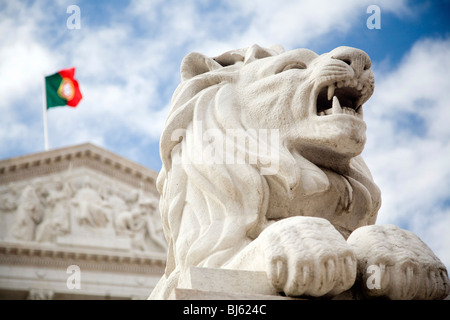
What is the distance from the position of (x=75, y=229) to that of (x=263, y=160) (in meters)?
17.1

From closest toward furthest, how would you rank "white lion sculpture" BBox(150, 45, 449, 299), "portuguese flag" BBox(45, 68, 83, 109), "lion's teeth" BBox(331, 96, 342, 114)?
"white lion sculpture" BBox(150, 45, 449, 299) → "lion's teeth" BBox(331, 96, 342, 114) → "portuguese flag" BBox(45, 68, 83, 109)

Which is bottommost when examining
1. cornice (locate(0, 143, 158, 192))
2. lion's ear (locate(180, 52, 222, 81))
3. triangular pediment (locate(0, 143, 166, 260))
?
lion's ear (locate(180, 52, 222, 81))

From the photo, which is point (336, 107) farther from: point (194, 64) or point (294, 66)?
point (194, 64)

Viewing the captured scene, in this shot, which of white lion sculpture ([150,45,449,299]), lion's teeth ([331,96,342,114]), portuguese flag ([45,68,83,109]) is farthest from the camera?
portuguese flag ([45,68,83,109])

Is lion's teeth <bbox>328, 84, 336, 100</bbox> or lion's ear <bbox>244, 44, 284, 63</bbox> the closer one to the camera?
lion's teeth <bbox>328, 84, 336, 100</bbox>

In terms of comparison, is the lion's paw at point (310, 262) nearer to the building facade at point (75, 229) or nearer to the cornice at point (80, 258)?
the building facade at point (75, 229)

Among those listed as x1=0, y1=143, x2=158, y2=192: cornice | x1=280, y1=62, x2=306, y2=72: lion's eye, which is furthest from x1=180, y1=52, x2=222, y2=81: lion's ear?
x1=0, y1=143, x2=158, y2=192: cornice

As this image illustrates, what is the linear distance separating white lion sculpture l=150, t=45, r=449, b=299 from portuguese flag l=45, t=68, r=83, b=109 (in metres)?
18.9

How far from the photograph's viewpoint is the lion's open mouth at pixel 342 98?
111 inches

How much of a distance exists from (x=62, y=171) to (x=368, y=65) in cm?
1839

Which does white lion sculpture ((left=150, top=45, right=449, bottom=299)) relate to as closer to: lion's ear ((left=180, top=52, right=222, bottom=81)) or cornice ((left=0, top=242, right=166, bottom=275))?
lion's ear ((left=180, top=52, right=222, bottom=81))

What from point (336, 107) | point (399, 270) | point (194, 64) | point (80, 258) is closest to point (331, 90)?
point (336, 107)

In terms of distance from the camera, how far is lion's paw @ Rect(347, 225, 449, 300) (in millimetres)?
2150

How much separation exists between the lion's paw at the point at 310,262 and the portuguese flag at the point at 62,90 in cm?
1990
